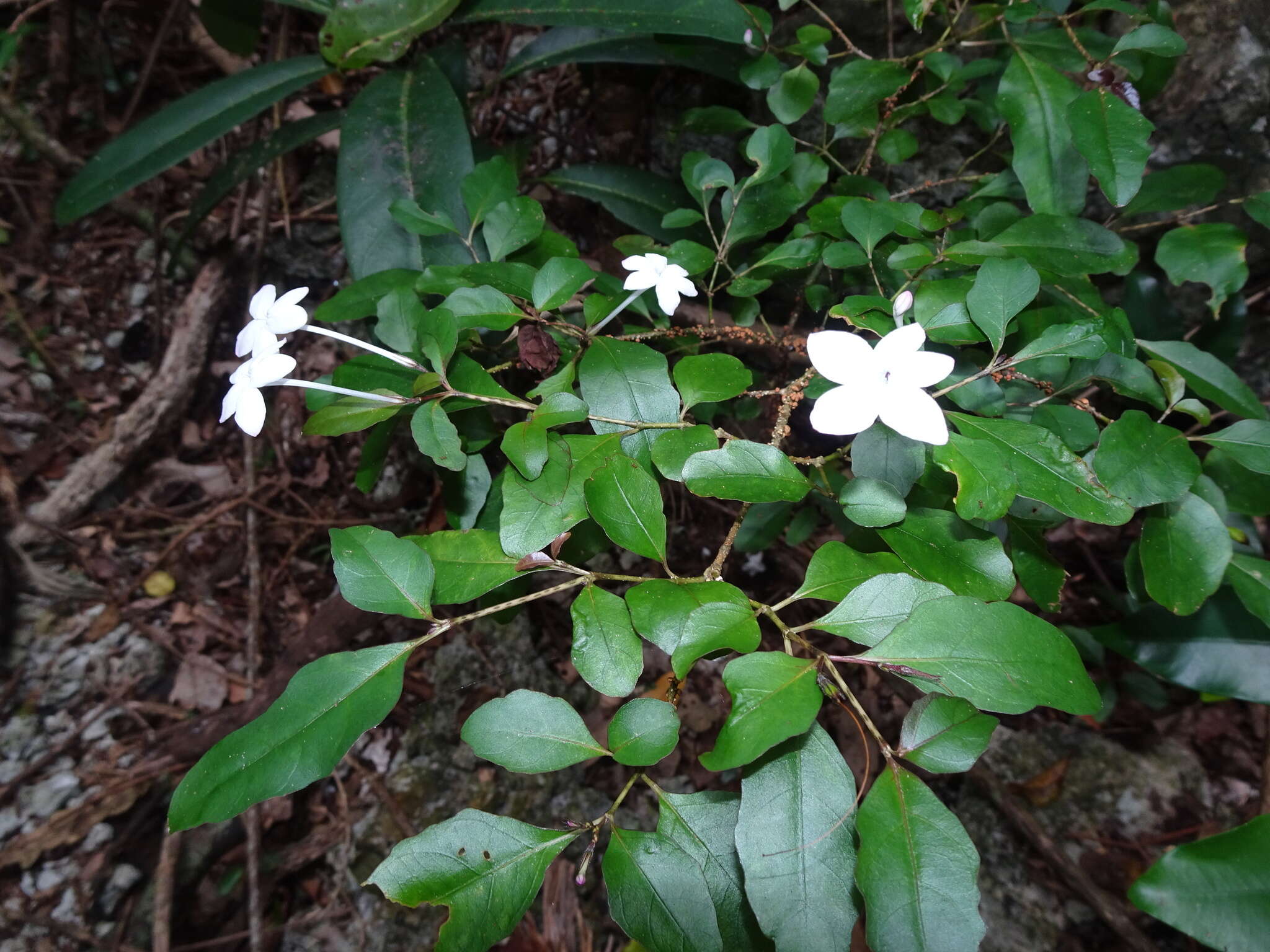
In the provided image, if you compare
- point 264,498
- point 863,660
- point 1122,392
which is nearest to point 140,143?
point 264,498

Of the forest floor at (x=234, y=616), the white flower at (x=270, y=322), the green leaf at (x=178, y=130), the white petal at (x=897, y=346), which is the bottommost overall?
the forest floor at (x=234, y=616)

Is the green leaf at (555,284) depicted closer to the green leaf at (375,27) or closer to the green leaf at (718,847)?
the green leaf at (718,847)

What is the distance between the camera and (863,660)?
514 mm

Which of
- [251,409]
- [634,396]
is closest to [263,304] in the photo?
[251,409]

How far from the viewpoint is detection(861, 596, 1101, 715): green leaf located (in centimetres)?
50

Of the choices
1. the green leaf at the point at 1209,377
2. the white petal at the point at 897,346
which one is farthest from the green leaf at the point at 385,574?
the green leaf at the point at 1209,377

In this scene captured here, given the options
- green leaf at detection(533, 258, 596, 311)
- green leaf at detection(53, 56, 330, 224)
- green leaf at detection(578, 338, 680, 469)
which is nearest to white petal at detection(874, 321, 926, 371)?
green leaf at detection(578, 338, 680, 469)

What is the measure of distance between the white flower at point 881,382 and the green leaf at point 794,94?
20.6 inches

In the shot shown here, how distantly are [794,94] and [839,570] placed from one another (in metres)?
0.69

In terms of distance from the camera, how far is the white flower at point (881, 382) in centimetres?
51

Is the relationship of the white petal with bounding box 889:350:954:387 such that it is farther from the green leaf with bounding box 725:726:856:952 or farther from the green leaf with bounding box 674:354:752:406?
the green leaf with bounding box 725:726:856:952

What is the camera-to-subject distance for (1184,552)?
0.69 metres

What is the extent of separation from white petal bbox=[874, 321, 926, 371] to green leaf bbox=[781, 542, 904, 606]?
0.17 m

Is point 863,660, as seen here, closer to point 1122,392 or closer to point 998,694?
point 998,694
